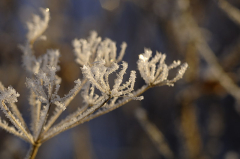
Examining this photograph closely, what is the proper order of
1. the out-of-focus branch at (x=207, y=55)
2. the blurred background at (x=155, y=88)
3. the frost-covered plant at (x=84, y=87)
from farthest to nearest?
the blurred background at (x=155, y=88), the out-of-focus branch at (x=207, y=55), the frost-covered plant at (x=84, y=87)

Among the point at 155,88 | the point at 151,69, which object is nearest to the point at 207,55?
the point at 151,69

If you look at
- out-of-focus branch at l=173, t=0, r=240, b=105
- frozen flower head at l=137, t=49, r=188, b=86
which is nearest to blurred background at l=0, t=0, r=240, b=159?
out-of-focus branch at l=173, t=0, r=240, b=105

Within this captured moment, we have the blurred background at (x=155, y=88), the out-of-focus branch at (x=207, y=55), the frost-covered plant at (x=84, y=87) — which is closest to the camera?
the frost-covered plant at (x=84, y=87)

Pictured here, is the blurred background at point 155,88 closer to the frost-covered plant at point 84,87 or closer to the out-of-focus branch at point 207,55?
the out-of-focus branch at point 207,55

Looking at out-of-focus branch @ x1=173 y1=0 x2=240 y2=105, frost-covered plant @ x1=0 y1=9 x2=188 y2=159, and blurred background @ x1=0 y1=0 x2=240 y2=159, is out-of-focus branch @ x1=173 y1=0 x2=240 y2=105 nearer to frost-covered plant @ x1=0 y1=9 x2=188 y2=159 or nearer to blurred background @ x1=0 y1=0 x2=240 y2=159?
→ blurred background @ x1=0 y1=0 x2=240 y2=159

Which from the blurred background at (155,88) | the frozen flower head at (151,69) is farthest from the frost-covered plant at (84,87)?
the blurred background at (155,88)

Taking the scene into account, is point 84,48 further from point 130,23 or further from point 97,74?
point 130,23

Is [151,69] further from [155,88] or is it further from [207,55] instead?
[155,88]

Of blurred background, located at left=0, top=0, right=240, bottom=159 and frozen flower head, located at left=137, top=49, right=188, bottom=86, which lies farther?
blurred background, located at left=0, top=0, right=240, bottom=159

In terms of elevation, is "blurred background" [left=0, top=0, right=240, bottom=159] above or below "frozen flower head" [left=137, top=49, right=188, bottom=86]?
above
